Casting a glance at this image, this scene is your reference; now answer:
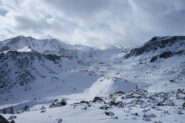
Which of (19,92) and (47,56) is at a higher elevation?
(47,56)

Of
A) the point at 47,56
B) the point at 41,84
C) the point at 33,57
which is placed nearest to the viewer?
the point at 41,84

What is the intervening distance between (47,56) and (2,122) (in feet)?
288

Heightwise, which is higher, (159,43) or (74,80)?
(159,43)

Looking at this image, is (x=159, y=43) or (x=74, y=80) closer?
(x=74, y=80)

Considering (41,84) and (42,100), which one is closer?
(42,100)

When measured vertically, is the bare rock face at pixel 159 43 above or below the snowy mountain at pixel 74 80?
above

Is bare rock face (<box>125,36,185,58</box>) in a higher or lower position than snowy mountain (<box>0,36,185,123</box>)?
higher

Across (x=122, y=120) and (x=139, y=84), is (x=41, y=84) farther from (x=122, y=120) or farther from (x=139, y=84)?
(x=122, y=120)

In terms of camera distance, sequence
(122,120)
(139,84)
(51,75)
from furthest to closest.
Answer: (51,75)
(139,84)
(122,120)

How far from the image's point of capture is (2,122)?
12.6 m

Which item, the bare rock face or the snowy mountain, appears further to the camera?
the bare rock face

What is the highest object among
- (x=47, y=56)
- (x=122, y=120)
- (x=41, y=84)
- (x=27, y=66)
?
(x=47, y=56)

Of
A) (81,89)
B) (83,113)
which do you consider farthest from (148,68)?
(83,113)

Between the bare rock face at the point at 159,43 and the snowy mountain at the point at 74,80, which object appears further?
the bare rock face at the point at 159,43
